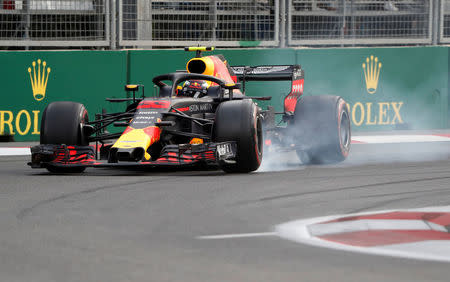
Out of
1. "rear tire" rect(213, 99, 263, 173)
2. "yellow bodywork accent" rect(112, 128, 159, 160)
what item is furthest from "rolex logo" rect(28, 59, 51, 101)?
"rear tire" rect(213, 99, 263, 173)

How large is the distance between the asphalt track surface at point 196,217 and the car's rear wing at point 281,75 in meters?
1.09

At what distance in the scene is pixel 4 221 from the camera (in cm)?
655

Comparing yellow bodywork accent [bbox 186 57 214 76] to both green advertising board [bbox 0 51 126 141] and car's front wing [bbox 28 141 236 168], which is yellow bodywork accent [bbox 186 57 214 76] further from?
green advertising board [bbox 0 51 126 141]

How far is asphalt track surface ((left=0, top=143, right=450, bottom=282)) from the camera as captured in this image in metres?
4.82

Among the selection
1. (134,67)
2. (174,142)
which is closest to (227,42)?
(134,67)

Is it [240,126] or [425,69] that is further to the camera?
[425,69]

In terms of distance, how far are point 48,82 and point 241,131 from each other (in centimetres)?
608

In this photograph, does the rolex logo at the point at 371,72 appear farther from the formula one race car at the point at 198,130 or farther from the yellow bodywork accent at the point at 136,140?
the yellow bodywork accent at the point at 136,140

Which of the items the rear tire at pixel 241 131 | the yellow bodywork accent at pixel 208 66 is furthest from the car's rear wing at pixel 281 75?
the rear tire at pixel 241 131

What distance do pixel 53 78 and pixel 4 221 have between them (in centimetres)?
844

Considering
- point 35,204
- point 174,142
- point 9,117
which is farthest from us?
point 9,117

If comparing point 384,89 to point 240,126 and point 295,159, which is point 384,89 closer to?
point 295,159

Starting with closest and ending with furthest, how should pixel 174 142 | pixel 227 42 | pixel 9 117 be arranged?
pixel 174 142, pixel 9 117, pixel 227 42

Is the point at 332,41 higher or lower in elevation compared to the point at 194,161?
higher
